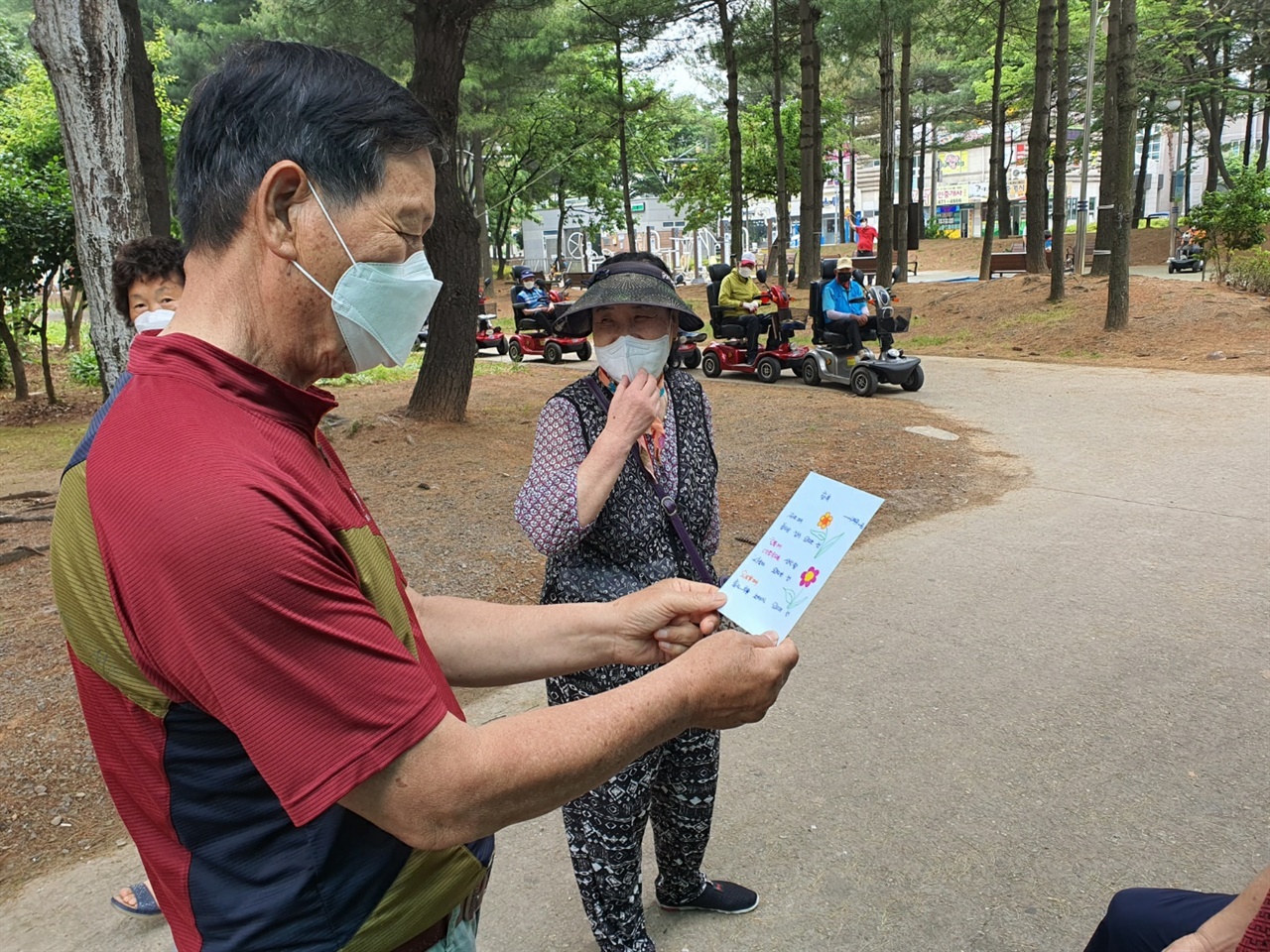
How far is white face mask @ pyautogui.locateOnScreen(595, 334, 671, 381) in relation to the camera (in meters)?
2.67

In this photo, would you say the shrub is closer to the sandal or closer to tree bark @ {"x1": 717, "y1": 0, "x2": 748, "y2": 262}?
tree bark @ {"x1": 717, "y1": 0, "x2": 748, "y2": 262}

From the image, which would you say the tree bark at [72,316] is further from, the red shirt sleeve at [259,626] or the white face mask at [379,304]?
the red shirt sleeve at [259,626]

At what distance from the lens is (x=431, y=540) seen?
6.05 meters

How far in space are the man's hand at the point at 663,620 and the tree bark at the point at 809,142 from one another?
17.7 metres

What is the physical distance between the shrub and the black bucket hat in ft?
58.7

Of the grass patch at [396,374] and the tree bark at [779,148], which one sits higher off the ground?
the tree bark at [779,148]

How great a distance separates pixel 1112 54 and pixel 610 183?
2978 centimetres

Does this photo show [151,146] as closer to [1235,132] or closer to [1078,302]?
[1078,302]

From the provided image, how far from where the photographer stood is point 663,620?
1.88 metres

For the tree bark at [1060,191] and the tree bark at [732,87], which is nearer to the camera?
the tree bark at [1060,191]

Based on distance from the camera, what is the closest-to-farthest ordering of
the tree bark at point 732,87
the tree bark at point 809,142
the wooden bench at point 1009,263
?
the tree bark at point 809,142 < the tree bark at point 732,87 < the wooden bench at point 1009,263

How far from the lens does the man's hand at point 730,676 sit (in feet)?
4.75

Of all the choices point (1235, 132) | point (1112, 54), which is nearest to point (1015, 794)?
point (1112, 54)

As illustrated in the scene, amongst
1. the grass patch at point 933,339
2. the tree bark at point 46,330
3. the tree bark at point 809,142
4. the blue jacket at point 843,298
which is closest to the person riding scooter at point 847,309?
the blue jacket at point 843,298
